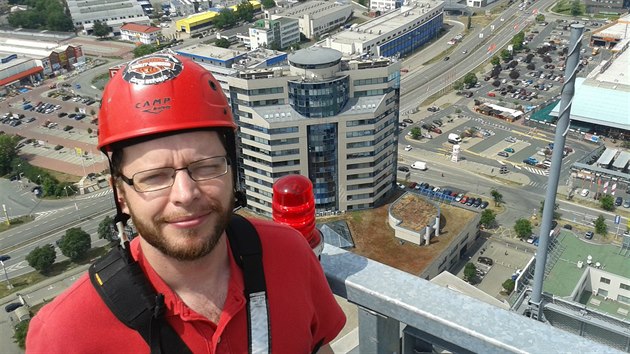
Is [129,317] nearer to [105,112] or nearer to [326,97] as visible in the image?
[105,112]

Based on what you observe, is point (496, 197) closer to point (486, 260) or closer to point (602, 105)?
point (486, 260)

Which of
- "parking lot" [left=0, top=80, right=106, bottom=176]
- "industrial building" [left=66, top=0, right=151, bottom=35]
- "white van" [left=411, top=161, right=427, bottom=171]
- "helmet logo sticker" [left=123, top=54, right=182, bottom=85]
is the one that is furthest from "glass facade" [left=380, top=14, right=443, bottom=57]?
"helmet logo sticker" [left=123, top=54, right=182, bottom=85]

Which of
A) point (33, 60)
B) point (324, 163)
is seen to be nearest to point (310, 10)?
point (33, 60)

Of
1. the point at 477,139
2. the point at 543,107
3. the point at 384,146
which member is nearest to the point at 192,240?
the point at 384,146

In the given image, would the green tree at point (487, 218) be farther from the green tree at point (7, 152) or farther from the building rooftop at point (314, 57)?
the green tree at point (7, 152)

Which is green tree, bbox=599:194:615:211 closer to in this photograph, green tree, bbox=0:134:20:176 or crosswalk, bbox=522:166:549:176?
crosswalk, bbox=522:166:549:176
